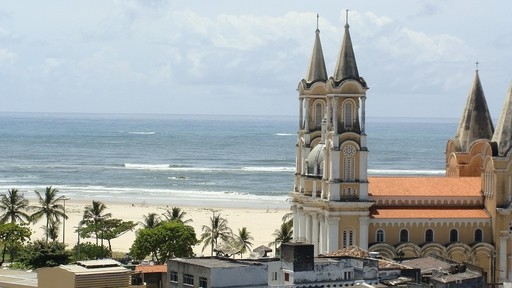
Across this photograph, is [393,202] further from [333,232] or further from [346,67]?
[346,67]

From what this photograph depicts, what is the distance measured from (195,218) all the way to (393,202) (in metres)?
40.8

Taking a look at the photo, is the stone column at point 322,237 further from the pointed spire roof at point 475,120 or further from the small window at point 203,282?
the small window at point 203,282

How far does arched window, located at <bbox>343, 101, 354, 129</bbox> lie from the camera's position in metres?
78.4

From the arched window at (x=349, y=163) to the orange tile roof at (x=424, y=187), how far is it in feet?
6.96

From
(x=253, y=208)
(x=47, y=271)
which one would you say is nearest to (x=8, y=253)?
(x=47, y=271)

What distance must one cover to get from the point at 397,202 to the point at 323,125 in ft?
21.7

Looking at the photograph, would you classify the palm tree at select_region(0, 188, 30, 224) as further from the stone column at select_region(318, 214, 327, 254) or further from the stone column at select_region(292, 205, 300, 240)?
the stone column at select_region(318, 214, 327, 254)

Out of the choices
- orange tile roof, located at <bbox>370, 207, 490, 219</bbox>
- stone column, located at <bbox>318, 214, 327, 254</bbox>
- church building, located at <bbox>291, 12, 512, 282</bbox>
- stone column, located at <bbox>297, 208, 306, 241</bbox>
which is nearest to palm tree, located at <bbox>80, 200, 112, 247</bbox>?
stone column, located at <bbox>297, 208, 306, 241</bbox>

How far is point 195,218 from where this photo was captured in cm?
11794

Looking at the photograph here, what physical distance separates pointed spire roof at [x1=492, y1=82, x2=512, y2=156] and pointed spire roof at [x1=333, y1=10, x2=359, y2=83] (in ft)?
A: 28.7

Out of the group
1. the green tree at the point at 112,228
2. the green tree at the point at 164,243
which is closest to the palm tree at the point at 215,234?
the green tree at the point at 112,228

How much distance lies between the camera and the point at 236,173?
187375 millimetres

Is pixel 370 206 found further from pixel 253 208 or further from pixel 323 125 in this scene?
pixel 253 208

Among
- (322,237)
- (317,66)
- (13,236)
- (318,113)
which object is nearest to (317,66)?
(317,66)
